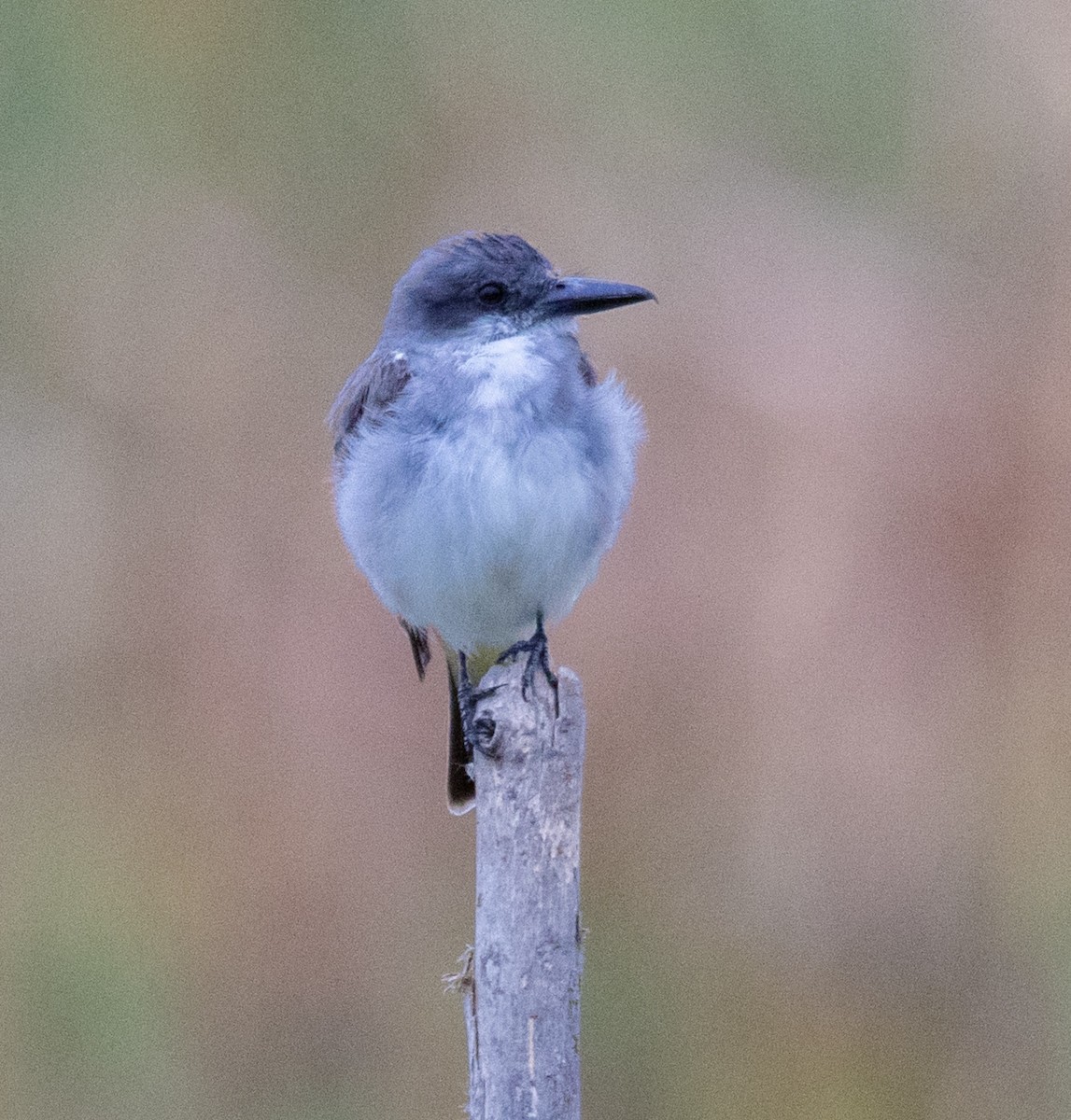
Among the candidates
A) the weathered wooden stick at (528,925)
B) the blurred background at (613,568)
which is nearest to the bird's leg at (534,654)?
the weathered wooden stick at (528,925)

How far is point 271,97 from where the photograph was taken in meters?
5.89

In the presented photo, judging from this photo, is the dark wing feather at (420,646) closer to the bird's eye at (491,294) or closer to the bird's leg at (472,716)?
the bird's leg at (472,716)

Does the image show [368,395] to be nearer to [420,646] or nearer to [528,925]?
[420,646]

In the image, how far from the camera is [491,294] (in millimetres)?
4234

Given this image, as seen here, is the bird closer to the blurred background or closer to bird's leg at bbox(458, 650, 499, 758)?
bird's leg at bbox(458, 650, 499, 758)

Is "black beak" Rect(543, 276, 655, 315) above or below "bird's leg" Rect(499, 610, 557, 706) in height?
Result: above

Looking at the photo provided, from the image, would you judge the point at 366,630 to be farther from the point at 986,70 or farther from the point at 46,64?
the point at 986,70

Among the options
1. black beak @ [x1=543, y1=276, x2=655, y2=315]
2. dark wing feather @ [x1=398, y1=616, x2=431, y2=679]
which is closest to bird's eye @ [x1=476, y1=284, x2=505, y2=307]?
black beak @ [x1=543, y1=276, x2=655, y2=315]

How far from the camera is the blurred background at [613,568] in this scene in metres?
5.39

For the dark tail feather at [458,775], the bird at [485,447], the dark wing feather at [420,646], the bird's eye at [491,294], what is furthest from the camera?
the dark wing feather at [420,646]

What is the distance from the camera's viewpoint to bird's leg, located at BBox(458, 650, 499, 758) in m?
3.45

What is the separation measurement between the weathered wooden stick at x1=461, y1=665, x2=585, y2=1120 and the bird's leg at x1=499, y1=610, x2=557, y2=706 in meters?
0.29

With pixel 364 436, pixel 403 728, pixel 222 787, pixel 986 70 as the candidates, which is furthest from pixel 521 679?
pixel 986 70

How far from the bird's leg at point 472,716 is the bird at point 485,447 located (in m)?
0.03
